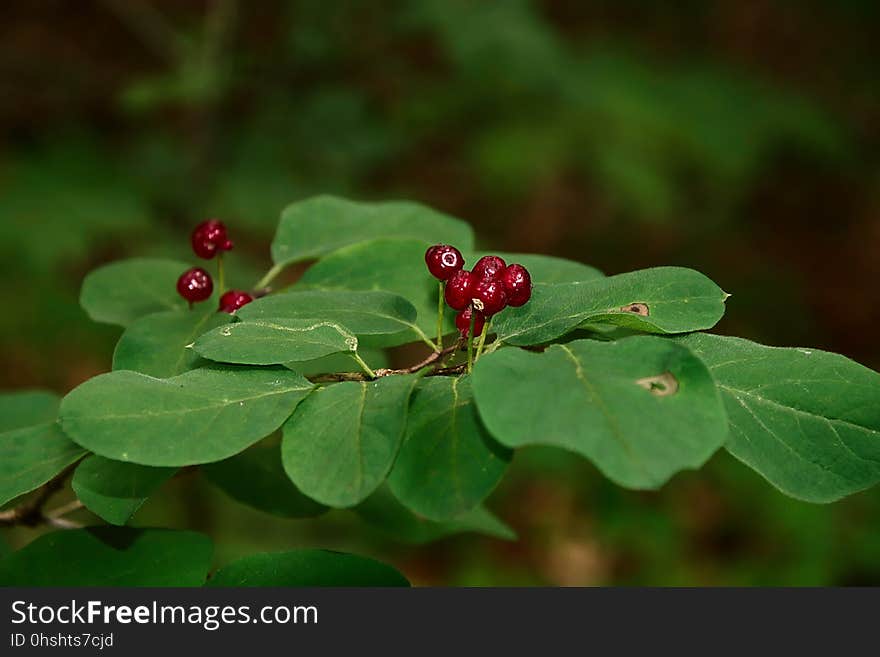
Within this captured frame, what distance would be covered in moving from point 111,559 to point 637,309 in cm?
64

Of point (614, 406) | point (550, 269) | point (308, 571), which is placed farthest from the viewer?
point (550, 269)

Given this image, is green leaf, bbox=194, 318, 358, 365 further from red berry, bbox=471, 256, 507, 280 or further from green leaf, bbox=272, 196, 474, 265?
green leaf, bbox=272, 196, 474, 265

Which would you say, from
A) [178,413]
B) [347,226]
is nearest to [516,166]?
[347,226]

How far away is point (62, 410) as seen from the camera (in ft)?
2.62

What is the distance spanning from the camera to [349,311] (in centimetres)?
98

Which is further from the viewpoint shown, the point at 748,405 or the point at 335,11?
the point at 335,11

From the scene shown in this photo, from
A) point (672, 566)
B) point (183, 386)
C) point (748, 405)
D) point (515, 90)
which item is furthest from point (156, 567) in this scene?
point (515, 90)

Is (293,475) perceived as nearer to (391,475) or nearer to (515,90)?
(391,475)

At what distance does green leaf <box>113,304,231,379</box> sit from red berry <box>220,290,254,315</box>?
2cm

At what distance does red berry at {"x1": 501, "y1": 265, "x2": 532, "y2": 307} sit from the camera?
2.97ft

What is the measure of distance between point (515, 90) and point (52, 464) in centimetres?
464

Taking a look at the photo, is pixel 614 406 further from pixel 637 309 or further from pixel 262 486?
pixel 262 486

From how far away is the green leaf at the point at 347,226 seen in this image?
3.95ft

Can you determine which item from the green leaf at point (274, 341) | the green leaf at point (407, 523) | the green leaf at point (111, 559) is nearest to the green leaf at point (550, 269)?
the green leaf at point (274, 341)
